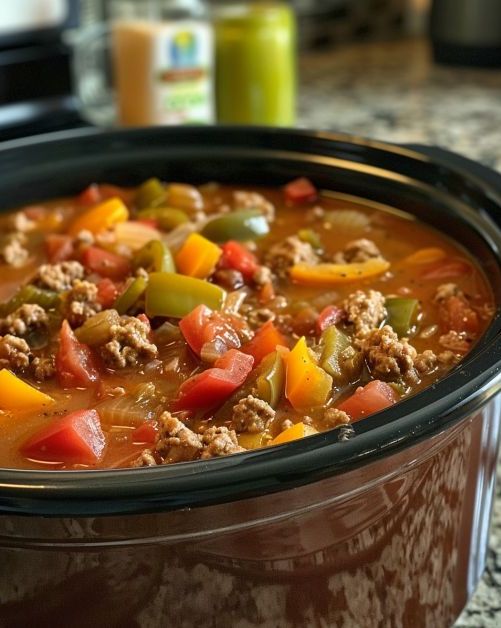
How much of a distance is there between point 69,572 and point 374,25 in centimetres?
363

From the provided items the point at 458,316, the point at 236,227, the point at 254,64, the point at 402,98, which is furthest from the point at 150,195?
the point at 402,98

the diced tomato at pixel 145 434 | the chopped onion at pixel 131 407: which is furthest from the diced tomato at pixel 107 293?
the diced tomato at pixel 145 434

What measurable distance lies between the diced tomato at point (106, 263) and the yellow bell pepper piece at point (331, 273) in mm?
272

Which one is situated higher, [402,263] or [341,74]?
[402,263]

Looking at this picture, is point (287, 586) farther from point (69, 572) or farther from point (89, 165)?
point (89, 165)

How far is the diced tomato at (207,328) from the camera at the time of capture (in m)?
1.23

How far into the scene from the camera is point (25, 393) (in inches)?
45.2

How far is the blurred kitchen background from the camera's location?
8.05 ft

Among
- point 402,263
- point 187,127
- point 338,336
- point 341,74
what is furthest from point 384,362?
point 341,74

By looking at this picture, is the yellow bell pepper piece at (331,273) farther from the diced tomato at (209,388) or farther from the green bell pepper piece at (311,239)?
the diced tomato at (209,388)

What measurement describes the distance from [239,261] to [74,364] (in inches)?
14.8

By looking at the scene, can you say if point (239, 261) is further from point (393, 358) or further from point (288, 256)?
point (393, 358)

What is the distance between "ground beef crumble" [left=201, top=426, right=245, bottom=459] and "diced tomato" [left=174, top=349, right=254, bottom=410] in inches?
3.3

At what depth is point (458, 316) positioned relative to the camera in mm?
1315
